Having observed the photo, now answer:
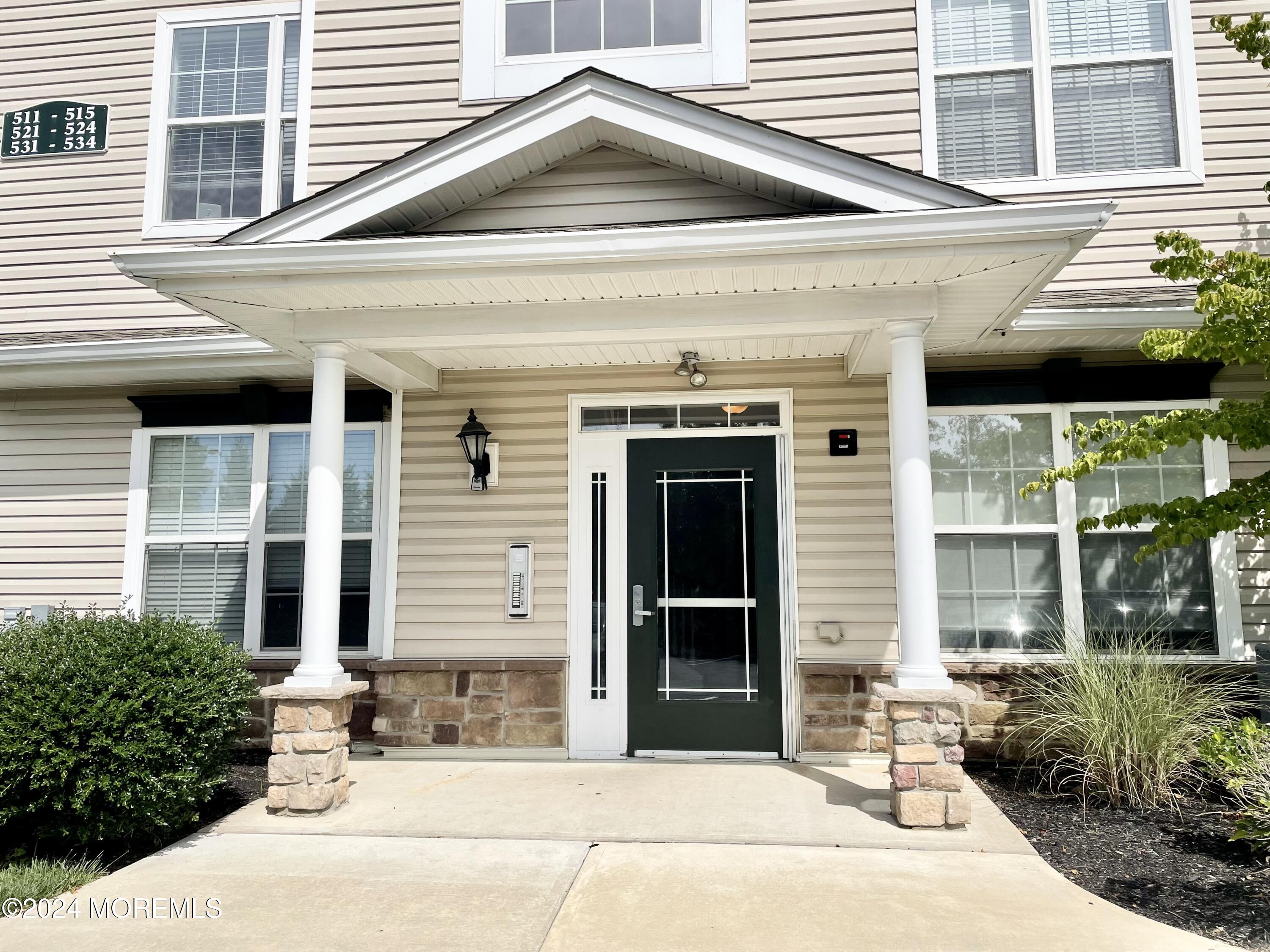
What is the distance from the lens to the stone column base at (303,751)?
14.4 feet

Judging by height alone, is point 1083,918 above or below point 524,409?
below

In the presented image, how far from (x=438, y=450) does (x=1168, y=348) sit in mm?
4364

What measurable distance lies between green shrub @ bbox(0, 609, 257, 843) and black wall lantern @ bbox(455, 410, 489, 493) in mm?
2023

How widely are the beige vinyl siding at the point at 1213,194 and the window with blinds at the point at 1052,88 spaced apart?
0.68 ft

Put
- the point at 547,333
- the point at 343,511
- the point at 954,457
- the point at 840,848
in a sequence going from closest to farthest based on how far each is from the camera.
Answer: the point at 840,848 → the point at 547,333 → the point at 954,457 → the point at 343,511

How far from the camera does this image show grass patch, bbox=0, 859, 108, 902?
3590mm

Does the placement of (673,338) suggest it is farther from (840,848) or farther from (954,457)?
(840,848)

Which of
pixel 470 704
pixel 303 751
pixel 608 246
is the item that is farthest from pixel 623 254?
pixel 470 704

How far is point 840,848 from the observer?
12.9 feet

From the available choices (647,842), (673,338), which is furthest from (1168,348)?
(647,842)

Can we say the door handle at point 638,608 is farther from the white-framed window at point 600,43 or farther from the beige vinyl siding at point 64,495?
the beige vinyl siding at point 64,495

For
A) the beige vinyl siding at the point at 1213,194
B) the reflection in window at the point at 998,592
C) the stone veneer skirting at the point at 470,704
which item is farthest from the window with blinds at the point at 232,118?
the beige vinyl siding at the point at 1213,194

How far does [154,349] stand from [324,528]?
2.18m

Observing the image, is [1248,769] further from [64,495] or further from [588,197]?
[64,495]
